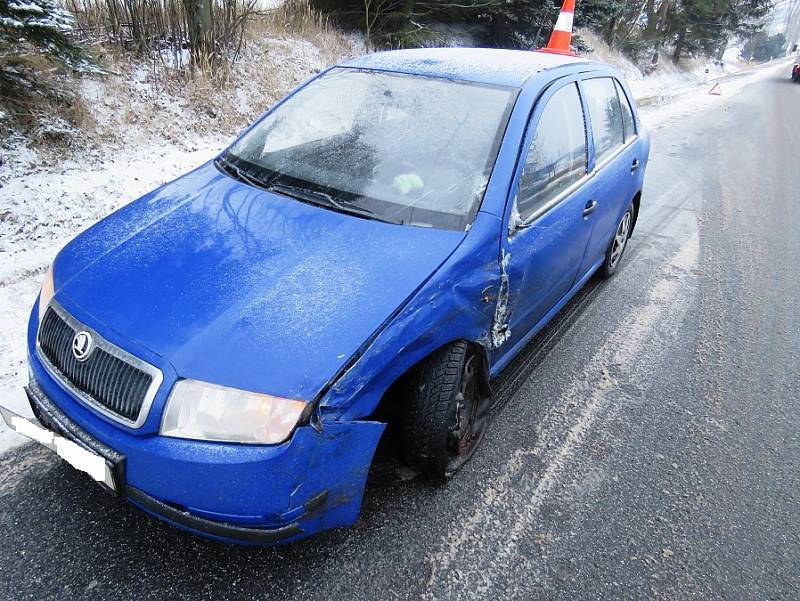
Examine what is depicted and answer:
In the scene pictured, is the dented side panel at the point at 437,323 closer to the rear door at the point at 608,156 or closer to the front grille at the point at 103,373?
the front grille at the point at 103,373

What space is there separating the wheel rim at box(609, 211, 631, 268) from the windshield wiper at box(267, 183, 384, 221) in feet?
8.44

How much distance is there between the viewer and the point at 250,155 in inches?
111

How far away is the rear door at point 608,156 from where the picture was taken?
10.9ft

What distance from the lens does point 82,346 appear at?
1.80 meters

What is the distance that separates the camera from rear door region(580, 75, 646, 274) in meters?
3.32

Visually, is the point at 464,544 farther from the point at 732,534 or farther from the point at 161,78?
the point at 161,78

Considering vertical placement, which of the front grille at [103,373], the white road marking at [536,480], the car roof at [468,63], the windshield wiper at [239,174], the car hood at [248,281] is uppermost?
the car roof at [468,63]

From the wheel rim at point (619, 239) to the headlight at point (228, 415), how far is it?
3338 millimetres

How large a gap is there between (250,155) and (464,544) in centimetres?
208

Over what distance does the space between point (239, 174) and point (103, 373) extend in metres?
1.28

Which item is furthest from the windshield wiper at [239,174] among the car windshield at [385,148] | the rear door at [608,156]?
the rear door at [608,156]

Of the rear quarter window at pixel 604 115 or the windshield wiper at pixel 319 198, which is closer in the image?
the windshield wiper at pixel 319 198

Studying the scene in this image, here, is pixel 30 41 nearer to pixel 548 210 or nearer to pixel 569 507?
pixel 548 210

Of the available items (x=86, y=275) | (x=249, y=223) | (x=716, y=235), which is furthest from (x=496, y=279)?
(x=716, y=235)
